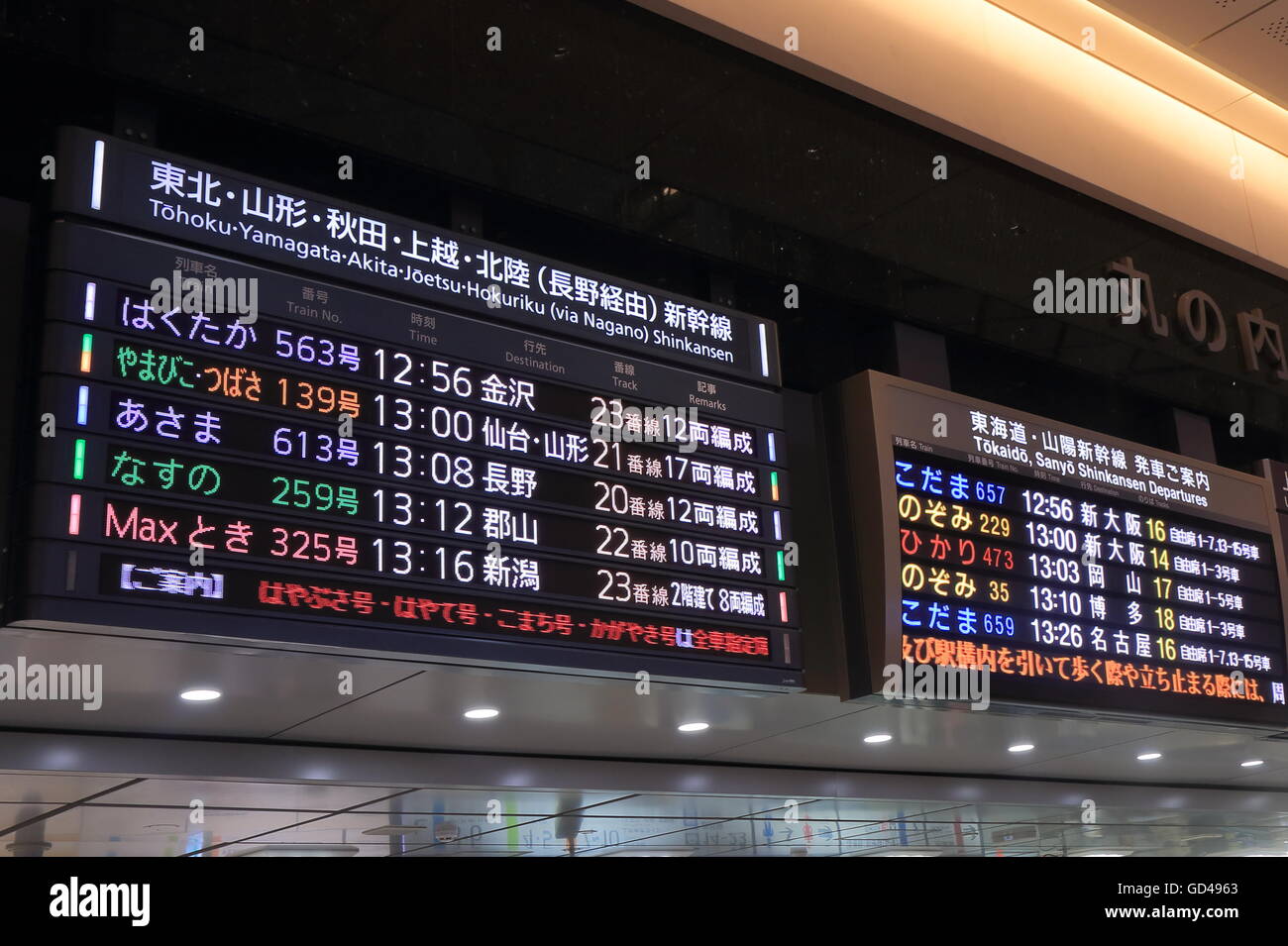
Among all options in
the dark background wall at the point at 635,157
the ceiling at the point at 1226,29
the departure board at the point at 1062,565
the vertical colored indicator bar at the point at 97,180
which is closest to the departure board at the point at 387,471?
the vertical colored indicator bar at the point at 97,180

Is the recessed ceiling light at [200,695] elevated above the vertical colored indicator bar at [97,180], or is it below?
below

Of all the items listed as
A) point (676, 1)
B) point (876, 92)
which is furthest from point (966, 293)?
point (676, 1)

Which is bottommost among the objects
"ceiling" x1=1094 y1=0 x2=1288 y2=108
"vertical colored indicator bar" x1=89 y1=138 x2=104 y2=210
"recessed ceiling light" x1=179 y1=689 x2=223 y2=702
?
"recessed ceiling light" x1=179 y1=689 x2=223 y2=702

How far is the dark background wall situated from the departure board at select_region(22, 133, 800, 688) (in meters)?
0.36

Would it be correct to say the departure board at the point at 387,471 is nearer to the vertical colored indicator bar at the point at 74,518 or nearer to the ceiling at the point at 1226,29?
the vertical colored indicator bar at the point at 74,518

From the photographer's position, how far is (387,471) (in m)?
3.41

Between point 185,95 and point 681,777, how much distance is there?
10.2ft

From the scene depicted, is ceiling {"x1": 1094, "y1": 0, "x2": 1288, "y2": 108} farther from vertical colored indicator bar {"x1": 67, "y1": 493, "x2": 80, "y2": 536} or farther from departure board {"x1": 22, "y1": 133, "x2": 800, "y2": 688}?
vertical colored indicator bar {"x1": 67, "y1": 493, "x2": 80, "y2": 536}

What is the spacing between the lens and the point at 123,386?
3061mm

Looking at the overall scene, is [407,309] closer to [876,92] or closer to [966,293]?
[876,92]

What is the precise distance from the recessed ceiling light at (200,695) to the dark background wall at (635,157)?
138 centimetres

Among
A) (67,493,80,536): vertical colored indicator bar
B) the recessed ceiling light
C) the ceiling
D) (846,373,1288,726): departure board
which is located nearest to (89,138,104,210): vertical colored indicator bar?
(67,493,80,536): vertical colored indicator bar

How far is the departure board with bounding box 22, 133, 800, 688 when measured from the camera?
299 centimetres

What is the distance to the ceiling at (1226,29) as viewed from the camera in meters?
4.61
